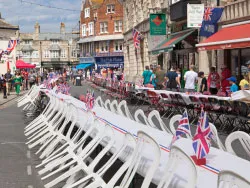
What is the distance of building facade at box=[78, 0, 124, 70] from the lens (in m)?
73.9

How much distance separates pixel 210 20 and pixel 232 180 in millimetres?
19935

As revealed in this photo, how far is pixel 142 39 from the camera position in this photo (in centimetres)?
3950

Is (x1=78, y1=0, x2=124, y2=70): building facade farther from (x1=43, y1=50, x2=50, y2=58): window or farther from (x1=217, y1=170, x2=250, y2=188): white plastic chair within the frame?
(x1=217, y1=170, x2=250, y2=188): white plastic chair

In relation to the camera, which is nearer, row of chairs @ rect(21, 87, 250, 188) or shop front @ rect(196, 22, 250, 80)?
row of chairs @ rect(21, 87, 250, 188)

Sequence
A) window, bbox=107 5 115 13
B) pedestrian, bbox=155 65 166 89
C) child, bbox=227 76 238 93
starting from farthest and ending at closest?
window, bbox=107 5 115 13 → pedestrian, bbox=155 65 166 89 → child, bbox=227 76 238 93

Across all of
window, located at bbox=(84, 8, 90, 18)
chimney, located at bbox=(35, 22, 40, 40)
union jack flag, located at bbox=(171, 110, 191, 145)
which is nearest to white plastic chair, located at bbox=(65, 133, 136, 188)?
union jack flag, located at bbox=(171, 110, 191, 145)

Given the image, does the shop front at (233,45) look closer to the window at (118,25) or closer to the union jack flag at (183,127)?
the union jack flag at (183,127)

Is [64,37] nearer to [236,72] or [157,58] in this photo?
[157,58]

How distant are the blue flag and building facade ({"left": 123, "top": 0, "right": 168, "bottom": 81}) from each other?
9.15 m

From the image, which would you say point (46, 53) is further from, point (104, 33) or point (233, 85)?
point (233, 85)

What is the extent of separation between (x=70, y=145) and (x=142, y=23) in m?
32.3

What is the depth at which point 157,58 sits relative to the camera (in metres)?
35.3

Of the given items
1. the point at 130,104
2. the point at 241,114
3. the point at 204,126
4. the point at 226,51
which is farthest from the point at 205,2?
the point at 204,126

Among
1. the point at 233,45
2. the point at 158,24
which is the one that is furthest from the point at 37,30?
the point at 233,45
